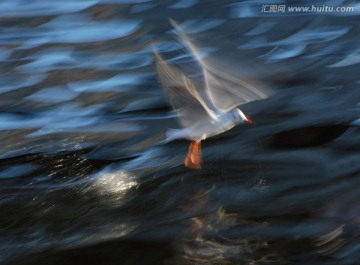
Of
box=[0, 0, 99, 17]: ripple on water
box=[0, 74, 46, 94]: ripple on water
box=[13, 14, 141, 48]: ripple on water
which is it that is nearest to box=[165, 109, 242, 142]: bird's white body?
box=[0, 74, 46, 94]: ripple on water

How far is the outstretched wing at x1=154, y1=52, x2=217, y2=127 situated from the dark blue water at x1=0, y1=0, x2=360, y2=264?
1.38 feet

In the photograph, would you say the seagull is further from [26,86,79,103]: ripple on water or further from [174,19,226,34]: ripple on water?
[174,19,226,34]: ripple on water

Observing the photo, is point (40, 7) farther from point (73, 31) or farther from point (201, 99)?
point (201, 99)

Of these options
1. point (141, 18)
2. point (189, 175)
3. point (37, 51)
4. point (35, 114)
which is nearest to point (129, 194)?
point (189, 175)

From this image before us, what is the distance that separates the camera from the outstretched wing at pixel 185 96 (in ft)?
16.5

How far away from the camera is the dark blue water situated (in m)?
4.62

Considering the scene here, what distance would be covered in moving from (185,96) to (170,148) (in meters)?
0.91

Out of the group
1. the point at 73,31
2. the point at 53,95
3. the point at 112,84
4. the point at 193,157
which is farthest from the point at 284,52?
the point at 193,157

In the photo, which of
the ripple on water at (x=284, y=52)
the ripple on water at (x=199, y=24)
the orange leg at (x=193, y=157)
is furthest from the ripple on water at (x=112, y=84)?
the orange leg at (x=193, y=157)

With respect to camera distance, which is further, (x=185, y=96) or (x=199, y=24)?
(x=199, y=24)

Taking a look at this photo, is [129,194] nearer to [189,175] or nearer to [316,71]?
[189,175]

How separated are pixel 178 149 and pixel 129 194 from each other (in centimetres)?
76

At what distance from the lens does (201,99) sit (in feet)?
17.0

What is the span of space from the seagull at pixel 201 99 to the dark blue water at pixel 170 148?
0.32 metres
